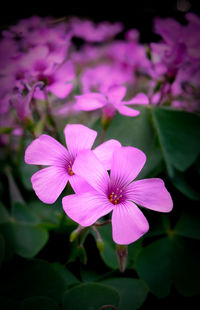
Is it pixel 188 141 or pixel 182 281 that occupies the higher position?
pixel 188 141

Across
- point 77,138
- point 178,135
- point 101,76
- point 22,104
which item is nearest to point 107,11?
point 101,76

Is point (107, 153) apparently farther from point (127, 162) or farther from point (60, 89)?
point (60, 89)

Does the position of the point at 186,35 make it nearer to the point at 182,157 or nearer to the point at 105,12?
the point at 182,157

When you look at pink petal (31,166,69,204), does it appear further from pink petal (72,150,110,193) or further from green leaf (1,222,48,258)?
green leaf (1,222,48,258)

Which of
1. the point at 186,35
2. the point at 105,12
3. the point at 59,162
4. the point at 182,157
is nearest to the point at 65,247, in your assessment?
the point at 59,162

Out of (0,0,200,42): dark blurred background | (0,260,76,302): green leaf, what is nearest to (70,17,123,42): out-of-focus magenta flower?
(0,0,200,42): dark blurred background

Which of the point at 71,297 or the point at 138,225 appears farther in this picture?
the point at 71,297

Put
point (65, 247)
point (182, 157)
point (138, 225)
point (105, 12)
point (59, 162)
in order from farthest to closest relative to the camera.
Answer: point (105, 12) → point (182, 157) → point (65, 247) → point (59, 162) → point (138, 225)
